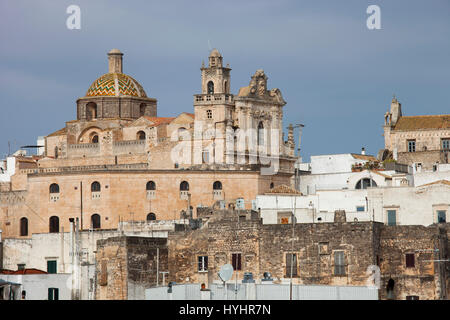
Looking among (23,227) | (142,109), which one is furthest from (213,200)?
(142,109)

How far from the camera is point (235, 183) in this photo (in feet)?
234

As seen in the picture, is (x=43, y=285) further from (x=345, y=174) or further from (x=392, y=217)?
(x=345, y=174)

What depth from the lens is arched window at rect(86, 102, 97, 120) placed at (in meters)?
82.4

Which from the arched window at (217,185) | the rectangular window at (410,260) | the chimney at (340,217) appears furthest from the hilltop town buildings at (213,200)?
the chimney at (340,217)

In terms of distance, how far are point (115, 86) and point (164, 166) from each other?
37.3ft

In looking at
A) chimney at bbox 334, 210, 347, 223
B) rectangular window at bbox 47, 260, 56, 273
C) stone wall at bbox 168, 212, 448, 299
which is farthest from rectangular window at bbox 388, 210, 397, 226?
rectangular window at bbox 47, 260, 56, 273

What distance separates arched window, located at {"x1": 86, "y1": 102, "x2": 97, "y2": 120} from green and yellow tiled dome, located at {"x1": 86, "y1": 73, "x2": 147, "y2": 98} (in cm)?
70

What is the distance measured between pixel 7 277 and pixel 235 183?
21.0 meters

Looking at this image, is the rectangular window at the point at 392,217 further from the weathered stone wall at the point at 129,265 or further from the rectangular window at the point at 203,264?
the weathered stone wall at the point at 129,265

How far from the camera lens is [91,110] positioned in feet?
271

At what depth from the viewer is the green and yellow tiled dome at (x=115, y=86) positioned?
269 ft

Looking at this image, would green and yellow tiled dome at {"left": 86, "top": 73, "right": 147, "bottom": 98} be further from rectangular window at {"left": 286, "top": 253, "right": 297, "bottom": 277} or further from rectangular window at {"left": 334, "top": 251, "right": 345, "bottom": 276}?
rectangular window at {"left": 334, "top": 251, "right": 345, "bottom": 276}

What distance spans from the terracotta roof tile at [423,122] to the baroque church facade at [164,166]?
1063 centimetres
